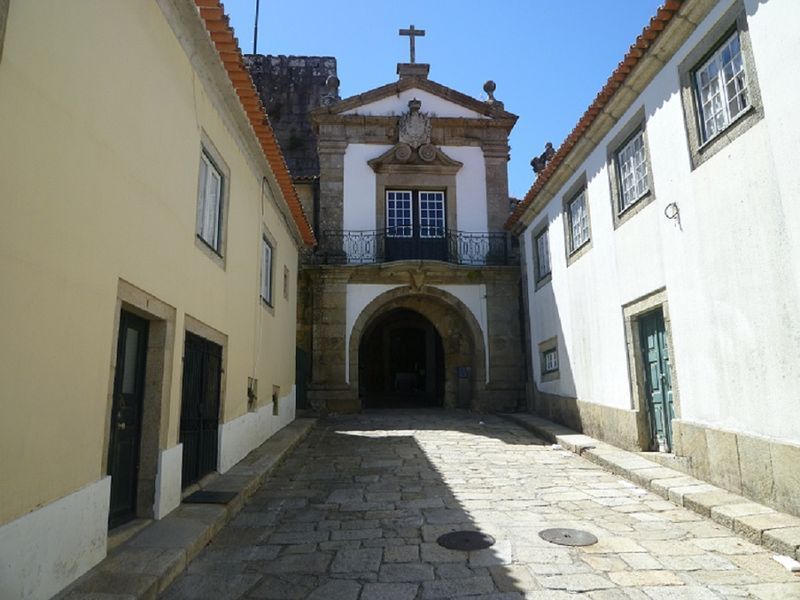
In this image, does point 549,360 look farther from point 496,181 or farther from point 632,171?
point 496,181

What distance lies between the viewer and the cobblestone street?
330 cm

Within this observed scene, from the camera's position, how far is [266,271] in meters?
9.16

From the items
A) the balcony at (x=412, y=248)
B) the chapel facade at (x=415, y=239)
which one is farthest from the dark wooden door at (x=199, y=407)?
the balcony at (x=412, y=248)

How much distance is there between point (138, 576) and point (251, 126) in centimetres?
530

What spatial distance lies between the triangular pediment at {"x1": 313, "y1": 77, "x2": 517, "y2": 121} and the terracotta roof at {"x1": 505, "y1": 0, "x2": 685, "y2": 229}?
5.01m

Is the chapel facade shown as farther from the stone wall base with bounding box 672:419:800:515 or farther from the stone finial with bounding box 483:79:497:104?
the stone wall base with bounding box 672:419:800:515

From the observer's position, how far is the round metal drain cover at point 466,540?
158 inches

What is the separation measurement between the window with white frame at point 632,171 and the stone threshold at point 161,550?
579 cm

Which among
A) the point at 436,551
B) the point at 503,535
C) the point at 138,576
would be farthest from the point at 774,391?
the point at 138,576

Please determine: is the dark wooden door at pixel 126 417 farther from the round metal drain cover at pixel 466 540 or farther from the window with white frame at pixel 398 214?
the window with white frame at pixel 398 214

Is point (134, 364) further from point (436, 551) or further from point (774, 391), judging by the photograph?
point (774, 391)

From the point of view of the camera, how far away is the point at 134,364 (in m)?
4.43

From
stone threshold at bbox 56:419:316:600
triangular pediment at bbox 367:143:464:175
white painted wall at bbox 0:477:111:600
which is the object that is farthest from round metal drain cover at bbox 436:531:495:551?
triangular pediment at bbox 367:143:464:175

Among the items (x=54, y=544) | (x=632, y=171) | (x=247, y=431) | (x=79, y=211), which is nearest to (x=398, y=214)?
(x=632, y=171)
